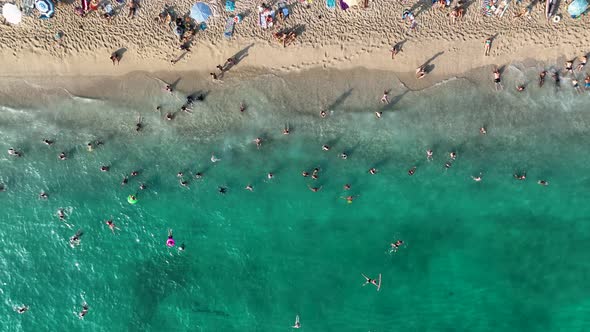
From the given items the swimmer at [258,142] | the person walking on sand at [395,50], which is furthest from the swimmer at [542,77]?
the swimmer at [258,142]

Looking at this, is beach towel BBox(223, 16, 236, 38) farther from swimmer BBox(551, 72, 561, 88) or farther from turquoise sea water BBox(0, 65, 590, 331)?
swimmer BBox(551, 72, 561, 88)

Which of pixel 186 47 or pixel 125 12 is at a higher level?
pixel 125 12

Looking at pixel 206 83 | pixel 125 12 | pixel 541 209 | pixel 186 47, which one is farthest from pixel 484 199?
pixel 125 12

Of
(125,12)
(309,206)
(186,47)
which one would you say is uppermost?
(125,12)

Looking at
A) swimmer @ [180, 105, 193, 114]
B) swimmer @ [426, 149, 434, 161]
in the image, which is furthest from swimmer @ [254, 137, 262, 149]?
swimmer @ [426, 149, 434, 161]

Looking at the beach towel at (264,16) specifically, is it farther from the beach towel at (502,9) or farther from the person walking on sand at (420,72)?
the beach towel at (502,9)

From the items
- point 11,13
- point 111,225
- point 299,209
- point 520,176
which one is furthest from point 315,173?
point 11,13

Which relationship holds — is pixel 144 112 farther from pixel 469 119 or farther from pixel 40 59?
pixel 469 119

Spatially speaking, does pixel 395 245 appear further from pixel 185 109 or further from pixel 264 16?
pixel 264 16
